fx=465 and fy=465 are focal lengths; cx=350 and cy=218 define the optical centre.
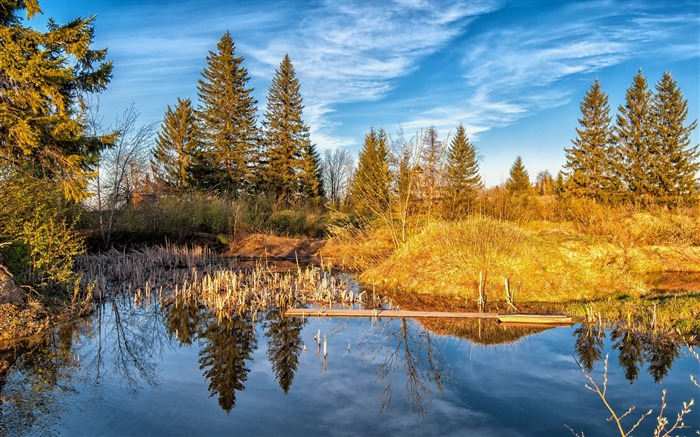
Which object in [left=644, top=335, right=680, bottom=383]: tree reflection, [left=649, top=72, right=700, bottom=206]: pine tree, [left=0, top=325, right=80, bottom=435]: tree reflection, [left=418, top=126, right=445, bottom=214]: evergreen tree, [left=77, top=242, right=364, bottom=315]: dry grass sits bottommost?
[left=0, top=325, right=80, bottom=435]: tree reflection

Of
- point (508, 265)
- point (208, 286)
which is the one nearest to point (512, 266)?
point (508, 265)

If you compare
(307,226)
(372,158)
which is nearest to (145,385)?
(307,226)

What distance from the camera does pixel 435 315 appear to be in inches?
361

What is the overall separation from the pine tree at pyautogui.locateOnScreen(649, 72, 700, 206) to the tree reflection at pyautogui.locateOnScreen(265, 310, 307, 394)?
31314 millimetres

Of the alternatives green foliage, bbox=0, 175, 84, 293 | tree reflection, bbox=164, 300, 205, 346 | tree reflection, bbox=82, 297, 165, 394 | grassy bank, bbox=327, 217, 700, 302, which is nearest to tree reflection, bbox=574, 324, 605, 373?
grassy bank, bbox=327, 217, 700, 302

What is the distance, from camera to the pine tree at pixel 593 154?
112 ft

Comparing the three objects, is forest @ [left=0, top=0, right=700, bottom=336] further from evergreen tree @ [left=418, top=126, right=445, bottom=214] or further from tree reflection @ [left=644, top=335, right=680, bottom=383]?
tree reflection @ [left=644, top=335, right=680, bottom=383]

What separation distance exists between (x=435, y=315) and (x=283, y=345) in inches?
127

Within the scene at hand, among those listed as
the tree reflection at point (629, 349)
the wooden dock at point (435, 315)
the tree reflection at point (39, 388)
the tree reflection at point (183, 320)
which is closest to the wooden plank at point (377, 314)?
the wooden dock at point (435, 315)

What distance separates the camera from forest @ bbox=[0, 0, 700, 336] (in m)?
11.3

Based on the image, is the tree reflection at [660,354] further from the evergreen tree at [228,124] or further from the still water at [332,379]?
the evergreen tree at [228,124]

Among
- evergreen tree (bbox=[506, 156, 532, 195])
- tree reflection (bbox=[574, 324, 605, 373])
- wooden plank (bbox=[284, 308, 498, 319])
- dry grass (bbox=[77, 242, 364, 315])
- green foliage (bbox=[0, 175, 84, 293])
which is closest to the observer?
tree reflection (bbox=[574, 324, 605, 373])

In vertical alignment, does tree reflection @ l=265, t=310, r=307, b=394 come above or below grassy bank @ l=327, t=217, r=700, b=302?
below

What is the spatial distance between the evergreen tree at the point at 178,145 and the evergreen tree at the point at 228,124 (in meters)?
0.90
